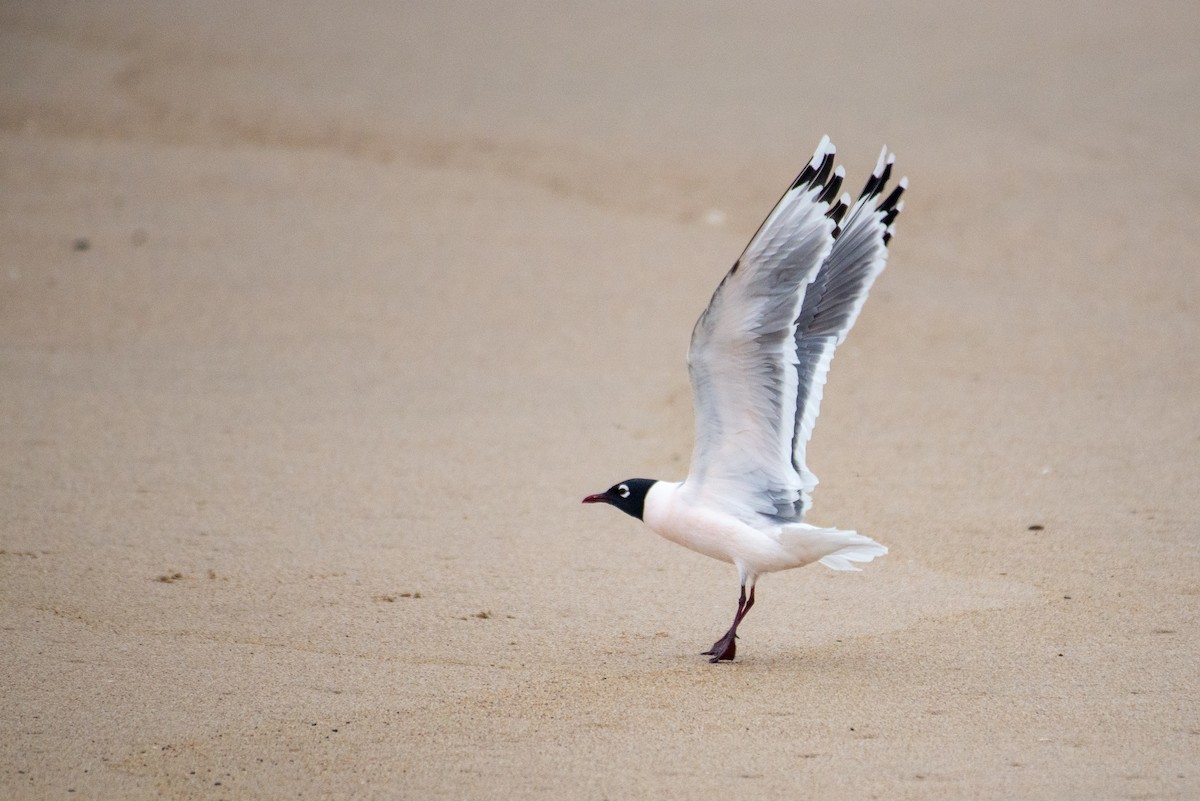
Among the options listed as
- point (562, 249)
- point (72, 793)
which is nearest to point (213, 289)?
point (562, 249)

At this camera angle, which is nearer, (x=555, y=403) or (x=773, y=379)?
(x=773, y=379)

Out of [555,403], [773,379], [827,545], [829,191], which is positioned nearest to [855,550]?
[827,545]

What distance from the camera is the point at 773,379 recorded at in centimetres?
414

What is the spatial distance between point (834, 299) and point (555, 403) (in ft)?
11.1

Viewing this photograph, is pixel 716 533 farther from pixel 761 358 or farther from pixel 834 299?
pixel 834 299

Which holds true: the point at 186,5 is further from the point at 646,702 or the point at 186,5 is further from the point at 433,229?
the point at 646,702

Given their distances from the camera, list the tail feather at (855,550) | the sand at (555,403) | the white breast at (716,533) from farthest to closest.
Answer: the white breast at (716,533) < the tail feather at (855,550) < the sand at (555,403)

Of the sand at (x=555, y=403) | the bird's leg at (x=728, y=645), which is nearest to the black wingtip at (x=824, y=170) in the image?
the bird's leg at (x=728, y=645)

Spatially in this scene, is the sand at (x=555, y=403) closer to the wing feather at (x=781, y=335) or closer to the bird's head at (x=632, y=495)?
the bird's head at (x=632, y=495)

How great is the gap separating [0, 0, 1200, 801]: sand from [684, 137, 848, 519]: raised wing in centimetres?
58

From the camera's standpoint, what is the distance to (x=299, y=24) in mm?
14742

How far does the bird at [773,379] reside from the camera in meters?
4.00

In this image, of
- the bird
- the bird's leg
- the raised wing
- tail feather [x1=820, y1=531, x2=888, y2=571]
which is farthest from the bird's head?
tail feather [x1=820, y1=531, x2=888, y2=571]

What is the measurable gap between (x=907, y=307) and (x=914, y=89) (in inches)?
187
